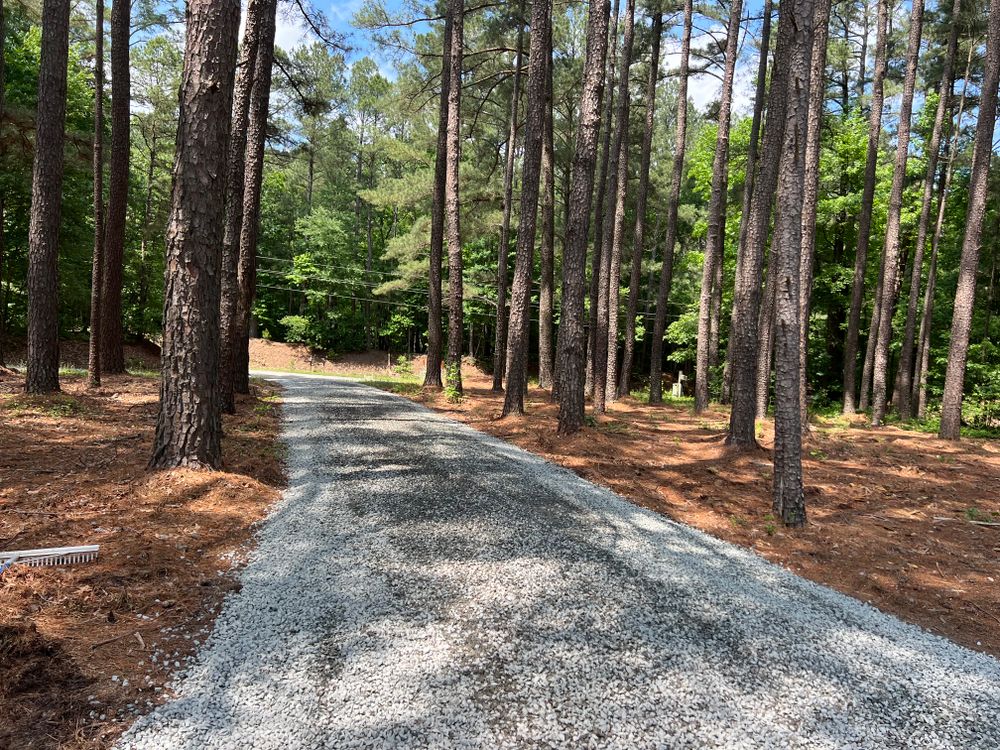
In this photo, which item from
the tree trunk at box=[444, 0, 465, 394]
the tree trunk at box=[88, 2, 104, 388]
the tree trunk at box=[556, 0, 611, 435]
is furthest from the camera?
the tree trunk at box=[444, 0, 465, 394]

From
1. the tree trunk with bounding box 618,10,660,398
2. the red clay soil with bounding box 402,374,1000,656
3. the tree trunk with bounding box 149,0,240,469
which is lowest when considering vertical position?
the red clay soil with bounding box 402,374,1000,656

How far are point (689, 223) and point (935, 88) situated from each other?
10871 millimetres

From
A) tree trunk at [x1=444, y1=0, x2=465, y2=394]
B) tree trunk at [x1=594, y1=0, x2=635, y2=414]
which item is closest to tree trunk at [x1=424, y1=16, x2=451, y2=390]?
tree trunk at [x1=444, y1=0, x2=465, y2=394]

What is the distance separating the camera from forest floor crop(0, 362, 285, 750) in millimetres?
2047

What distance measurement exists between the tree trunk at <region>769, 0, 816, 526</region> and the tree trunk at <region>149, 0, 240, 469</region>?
5.18m

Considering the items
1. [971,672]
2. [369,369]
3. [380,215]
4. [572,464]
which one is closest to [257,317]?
[369,369]

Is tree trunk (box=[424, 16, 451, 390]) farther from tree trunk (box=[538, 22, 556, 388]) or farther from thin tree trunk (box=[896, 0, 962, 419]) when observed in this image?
thin tree trunk (box=[896, 0, 962, 419])

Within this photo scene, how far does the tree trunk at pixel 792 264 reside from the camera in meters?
4.93

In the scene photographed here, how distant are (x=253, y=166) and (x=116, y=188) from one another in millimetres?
4909

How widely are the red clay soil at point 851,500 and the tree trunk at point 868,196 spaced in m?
5.05

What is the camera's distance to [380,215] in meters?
37.8

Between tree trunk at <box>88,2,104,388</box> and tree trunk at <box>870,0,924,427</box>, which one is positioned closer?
tree trunk at <box>88,2,104,388</box>

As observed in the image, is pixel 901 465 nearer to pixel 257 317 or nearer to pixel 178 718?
pixel 178 718

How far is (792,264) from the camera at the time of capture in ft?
16.3
